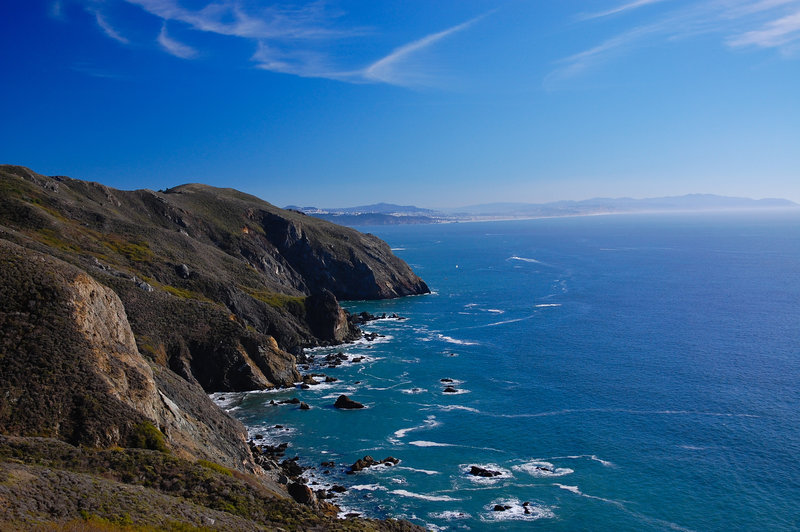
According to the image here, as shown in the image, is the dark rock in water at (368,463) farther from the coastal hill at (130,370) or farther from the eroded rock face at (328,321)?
the eroded rock face at (328,321)

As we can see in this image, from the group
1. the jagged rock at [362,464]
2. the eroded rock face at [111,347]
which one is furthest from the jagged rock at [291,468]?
the eroded rock face at [111,347]

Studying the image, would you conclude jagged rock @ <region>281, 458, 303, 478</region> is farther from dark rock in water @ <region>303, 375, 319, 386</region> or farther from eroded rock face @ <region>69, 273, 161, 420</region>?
dark rock in water @ <region>303, 375, 319, 386</region>

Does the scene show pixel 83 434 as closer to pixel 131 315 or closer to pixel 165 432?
pixel 165 432

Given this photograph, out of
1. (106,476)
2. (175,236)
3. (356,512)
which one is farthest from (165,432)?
(175,236)

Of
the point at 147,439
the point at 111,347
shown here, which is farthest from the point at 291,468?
the point at 111,347

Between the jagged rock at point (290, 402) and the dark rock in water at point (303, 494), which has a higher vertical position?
the dark rock in water at point (303, 494)

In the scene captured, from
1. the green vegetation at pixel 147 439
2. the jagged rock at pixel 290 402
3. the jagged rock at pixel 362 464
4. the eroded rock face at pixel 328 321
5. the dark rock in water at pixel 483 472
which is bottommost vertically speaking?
the dark rock in water at pixel 483 472

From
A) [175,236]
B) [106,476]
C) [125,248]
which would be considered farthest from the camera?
[175,236]
